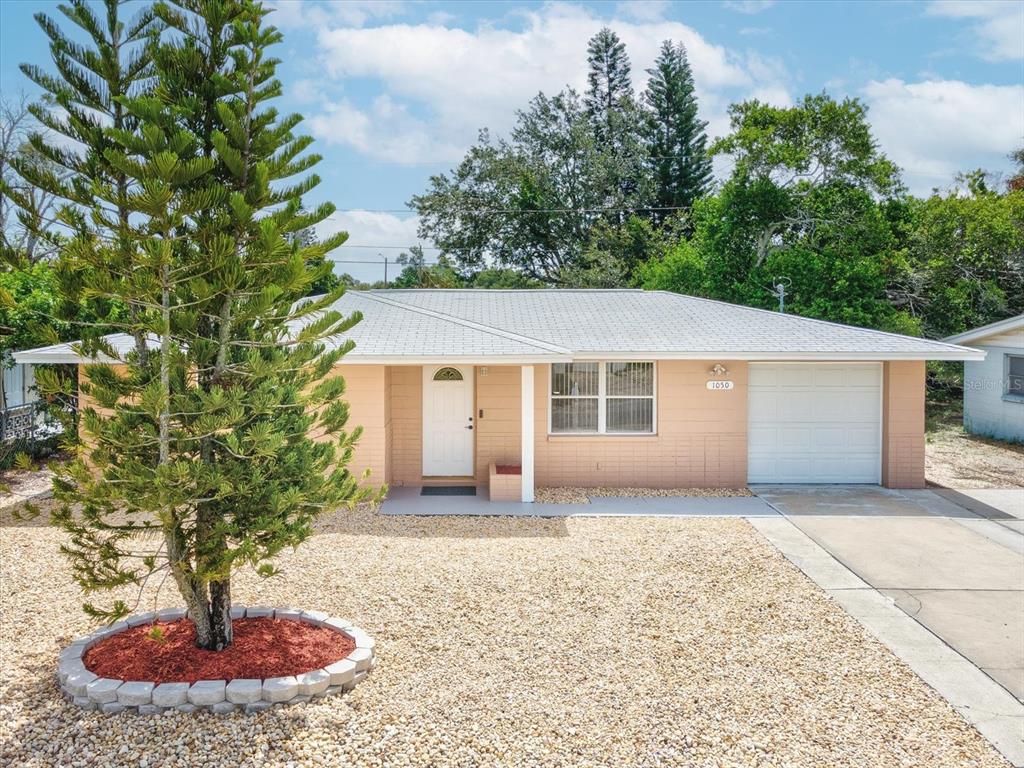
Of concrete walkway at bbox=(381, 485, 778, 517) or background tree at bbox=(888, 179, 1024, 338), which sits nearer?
concrete walkway at bbox=(381, 485, 778, 517)

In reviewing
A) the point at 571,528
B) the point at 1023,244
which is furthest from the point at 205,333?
the point at 1023,244

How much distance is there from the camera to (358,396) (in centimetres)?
1126

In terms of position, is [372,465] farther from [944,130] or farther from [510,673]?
[944,130]

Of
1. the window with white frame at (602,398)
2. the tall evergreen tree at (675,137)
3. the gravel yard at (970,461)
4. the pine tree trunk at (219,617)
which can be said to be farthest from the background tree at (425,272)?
the pine tree trunk at (219,617)

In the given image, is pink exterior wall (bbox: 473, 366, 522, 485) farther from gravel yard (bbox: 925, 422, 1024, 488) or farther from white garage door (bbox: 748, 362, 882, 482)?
gravel yard (bbox: 925, 422, 1024, 488)

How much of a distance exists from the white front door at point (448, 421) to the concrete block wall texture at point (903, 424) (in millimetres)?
6764

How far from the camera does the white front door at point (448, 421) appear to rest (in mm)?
12336

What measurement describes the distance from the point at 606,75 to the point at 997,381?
25275mm

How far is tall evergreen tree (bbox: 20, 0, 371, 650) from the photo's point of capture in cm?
450

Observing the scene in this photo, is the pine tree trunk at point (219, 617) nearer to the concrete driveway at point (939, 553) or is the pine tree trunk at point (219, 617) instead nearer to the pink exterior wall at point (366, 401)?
the concrete driveway at point (939, 553)

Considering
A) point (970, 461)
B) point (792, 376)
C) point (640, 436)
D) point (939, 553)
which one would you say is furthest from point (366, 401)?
point (970, 461)

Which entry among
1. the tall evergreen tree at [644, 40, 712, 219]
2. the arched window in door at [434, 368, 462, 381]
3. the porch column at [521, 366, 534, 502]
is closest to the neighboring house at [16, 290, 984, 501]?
the arched window in door at [434, 368, 462, 381]

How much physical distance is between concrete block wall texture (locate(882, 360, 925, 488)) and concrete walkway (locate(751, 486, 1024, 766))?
360mm

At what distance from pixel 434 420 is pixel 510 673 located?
23.7 feet
